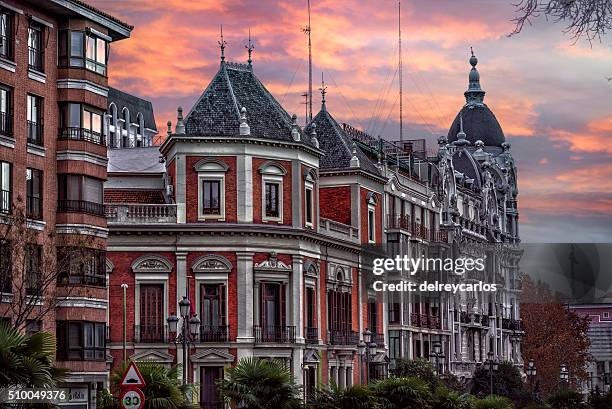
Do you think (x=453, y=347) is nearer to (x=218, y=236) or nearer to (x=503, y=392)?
(x=503, y=392)

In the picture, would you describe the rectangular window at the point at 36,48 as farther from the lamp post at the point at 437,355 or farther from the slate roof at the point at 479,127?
the slate roof at the point at 479,127

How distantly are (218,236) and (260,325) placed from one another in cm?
472

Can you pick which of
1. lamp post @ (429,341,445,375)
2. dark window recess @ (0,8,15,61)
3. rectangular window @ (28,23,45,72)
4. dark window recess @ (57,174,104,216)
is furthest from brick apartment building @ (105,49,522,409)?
dark window recess @ (0,8,15,61)

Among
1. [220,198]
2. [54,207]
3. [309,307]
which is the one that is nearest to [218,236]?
[220,198]

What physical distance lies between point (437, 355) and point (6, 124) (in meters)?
39.6

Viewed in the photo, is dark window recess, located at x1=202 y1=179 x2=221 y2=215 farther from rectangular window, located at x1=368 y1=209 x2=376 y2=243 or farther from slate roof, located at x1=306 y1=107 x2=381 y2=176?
rectangular window, located at x1=368 y1=209 x2=376 y2=243

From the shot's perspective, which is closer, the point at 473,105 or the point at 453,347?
the point at 453,347

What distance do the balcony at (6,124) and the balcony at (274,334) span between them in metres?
21.3

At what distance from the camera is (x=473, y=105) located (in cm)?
13962

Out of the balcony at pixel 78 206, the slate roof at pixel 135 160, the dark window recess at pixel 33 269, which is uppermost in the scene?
the slate roof at pixel 135 160

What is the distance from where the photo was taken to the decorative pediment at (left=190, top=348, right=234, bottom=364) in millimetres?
71375

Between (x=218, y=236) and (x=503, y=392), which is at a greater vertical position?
(x=218, y=236)

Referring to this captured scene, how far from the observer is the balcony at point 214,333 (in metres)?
71.7

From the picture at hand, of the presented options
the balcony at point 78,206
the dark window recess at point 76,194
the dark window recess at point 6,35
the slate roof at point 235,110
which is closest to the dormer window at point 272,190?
the slate roof at point 235,110
